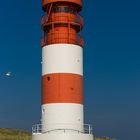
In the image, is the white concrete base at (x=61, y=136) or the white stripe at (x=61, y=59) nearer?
the white concrete base at (x=61, y=136)

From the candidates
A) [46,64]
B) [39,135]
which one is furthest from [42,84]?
[39,135]

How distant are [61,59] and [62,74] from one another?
3.59 ft

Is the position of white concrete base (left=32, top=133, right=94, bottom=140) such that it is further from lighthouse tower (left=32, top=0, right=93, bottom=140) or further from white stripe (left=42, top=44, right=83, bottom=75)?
white stripe (left=42, top=44, right=83, bottom=75)

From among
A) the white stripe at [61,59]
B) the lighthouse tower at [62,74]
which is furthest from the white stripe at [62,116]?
the white stripe at [61,59]

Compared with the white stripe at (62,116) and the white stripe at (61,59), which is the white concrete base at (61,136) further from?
the white stripe at (61,59)

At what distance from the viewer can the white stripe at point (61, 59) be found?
30.4m

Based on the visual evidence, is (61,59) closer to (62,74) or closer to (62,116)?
(62,74)

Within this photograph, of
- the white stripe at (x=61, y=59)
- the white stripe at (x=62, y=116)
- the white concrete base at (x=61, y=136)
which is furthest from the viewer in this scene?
the white stripe at (x=61, y=59)

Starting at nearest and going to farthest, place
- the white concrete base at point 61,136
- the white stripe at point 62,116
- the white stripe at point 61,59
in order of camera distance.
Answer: the white concrete base at point 61,136 < the white stripe at point 62,116 < the white stripe at point 61,59

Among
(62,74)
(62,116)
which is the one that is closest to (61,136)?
(62,116)

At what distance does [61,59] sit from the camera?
3044cm

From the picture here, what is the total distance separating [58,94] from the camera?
98.8 ft

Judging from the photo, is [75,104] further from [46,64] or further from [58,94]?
[46,64]

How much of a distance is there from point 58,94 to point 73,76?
1753 mm
